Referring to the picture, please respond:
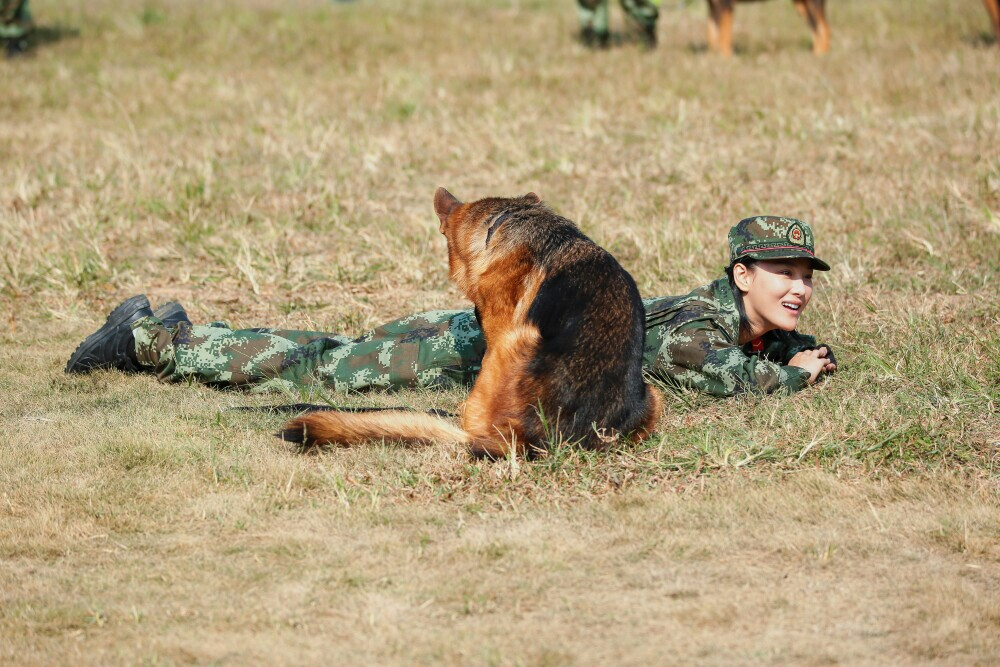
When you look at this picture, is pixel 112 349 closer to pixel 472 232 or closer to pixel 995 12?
pixel 472 232

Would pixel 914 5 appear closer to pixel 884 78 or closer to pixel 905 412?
pixel 884 78

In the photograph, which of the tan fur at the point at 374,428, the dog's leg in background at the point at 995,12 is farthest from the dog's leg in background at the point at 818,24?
the tan fur at the point at 374,428

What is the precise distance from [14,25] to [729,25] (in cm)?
897

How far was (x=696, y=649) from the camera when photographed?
127 inches

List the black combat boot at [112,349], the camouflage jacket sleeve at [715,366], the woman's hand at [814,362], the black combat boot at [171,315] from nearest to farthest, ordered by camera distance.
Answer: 1. the camouflage jacket sleeve at [715,366]
2. the woman's hand at [814,362]
3. the black combat boot at [112,349]
4. the black combat boot at [171,315]

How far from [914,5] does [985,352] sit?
41.4 feet

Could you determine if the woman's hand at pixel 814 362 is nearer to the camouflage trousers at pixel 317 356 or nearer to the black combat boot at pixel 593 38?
the camouflage trousers at pixel 317 356

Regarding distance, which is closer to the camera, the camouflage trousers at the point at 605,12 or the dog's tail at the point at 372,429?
the dog's tail at the point at 372,429

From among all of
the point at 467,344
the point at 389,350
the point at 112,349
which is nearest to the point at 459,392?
the point at 467,344

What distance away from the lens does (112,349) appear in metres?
5.81

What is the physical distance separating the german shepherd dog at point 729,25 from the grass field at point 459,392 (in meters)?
0.34

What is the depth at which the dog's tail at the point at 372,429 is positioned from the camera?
14.9 ft

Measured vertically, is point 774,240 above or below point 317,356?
above

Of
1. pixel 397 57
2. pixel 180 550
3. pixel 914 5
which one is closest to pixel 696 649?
pixel 180 550
